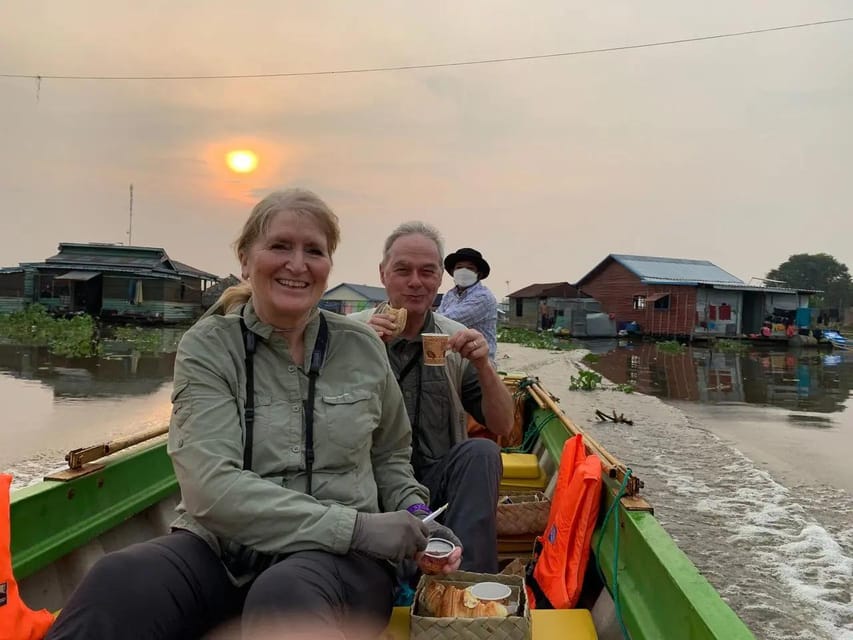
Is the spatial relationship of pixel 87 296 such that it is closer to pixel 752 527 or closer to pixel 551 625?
pixel 752 527

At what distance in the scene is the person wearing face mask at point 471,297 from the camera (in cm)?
561

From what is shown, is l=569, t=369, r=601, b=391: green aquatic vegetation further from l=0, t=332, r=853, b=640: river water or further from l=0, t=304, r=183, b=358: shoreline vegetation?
l=0, t=304, r=183, b=358: shoreline vegetation

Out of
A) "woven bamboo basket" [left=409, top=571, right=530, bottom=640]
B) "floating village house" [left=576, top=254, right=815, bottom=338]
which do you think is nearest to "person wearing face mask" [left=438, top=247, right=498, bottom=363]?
"woven bamboo basket" [left=409, top=571, right=530, bottom=640]

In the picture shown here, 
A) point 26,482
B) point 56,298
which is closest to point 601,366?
point 26,482

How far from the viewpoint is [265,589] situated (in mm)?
1790

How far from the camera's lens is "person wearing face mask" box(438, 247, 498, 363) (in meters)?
5.61

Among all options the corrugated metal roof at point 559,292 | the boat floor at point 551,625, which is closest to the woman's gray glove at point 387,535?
the boat floor at point 551,625

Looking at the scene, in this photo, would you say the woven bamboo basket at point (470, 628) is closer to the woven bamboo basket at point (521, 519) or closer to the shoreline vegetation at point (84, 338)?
the woven bamboo basket at point (521, 519)

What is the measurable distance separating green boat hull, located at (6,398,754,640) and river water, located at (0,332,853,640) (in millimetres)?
745

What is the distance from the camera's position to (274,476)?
2.09 m

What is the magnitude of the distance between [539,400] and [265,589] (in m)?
4.12

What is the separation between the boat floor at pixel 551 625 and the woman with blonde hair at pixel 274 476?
12cm

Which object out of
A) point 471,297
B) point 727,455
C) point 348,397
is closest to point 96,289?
point 727,455

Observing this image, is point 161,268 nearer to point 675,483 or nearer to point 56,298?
point 56,298
